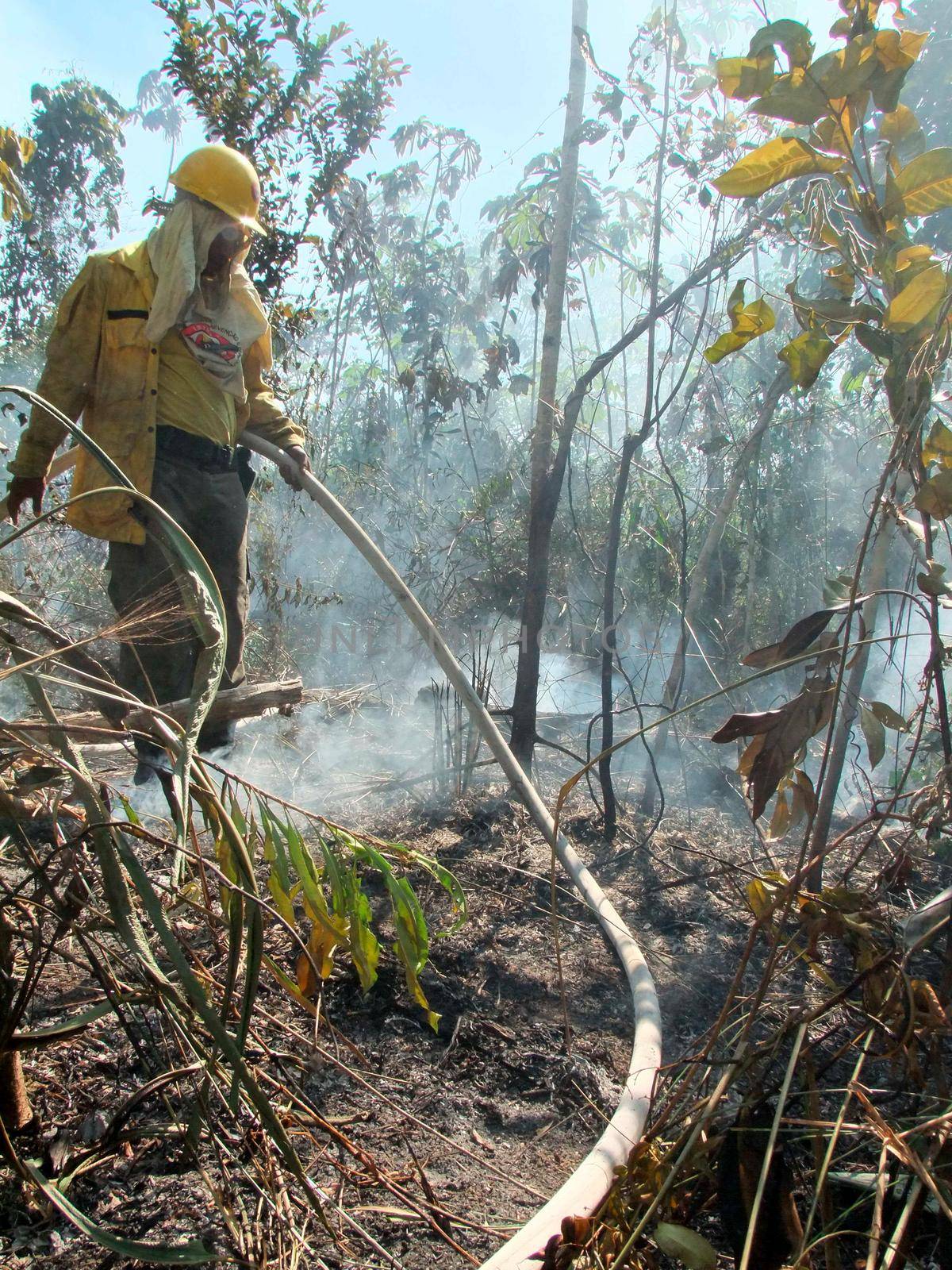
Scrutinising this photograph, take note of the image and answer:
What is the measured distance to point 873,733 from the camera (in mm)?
1623

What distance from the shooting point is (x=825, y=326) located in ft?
5.07

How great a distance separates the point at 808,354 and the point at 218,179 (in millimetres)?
2060

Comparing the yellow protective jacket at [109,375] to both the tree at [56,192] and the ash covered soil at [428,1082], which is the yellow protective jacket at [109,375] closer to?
the ash covered soil at [428,1082]

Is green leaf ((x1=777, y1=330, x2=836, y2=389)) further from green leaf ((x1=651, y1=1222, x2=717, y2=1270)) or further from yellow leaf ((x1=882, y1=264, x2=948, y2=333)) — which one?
green leaf ((x1=651, y1=1222, x2=717, y2=1270))

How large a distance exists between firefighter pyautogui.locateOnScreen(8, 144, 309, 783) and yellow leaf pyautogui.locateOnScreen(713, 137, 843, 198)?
1819 mm

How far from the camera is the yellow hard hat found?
2607 mm

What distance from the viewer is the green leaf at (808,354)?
4.86 feet

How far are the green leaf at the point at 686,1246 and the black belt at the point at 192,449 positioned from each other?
102 inches

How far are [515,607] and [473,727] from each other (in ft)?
9.75

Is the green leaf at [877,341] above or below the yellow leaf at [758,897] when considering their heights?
above

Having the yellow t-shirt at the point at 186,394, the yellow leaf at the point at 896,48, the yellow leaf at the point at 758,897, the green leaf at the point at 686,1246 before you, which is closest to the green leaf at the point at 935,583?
the yellow leaf at the point at 758,897

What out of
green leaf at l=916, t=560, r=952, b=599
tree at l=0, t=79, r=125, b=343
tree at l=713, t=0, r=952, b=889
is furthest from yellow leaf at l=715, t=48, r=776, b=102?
tree at l=0, t=79, r=125, b=343

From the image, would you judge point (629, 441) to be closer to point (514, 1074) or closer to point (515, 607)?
point (514, 1074)

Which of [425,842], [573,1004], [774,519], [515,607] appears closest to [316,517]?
[515,607]
